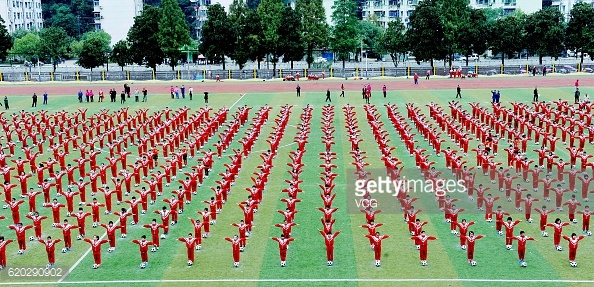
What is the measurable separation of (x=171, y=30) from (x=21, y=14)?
5044cm

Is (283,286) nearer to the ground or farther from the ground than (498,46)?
nearer to the ground

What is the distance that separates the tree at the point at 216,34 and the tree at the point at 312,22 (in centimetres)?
902

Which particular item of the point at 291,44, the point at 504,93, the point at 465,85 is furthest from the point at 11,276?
the point at 291,44

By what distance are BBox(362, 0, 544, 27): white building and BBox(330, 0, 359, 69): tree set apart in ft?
87.0

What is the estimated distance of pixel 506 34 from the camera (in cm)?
8450

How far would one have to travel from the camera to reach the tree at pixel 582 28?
7962 cm

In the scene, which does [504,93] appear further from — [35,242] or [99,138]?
[35,242]

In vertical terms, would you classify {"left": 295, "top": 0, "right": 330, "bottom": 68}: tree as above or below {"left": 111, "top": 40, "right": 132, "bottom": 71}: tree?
above

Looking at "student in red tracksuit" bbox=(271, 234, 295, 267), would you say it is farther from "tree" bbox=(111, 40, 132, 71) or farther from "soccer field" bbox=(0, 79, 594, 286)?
"tree" bbox=(111, 40, 132, 71)

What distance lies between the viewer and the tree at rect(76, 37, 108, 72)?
85.9m

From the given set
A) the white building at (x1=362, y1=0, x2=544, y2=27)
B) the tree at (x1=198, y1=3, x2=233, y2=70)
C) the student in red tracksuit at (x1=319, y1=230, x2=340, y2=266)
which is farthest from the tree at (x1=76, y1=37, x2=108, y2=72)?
the student in red tracksuit at (x1=319, y1=230, x2=340, y2=266)

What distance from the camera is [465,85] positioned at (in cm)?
6544

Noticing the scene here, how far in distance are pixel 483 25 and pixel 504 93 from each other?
29794 millimetres

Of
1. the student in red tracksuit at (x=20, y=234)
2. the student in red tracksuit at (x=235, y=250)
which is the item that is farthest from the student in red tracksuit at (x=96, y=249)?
the student in red tracksuit at (x=235, y=250)
